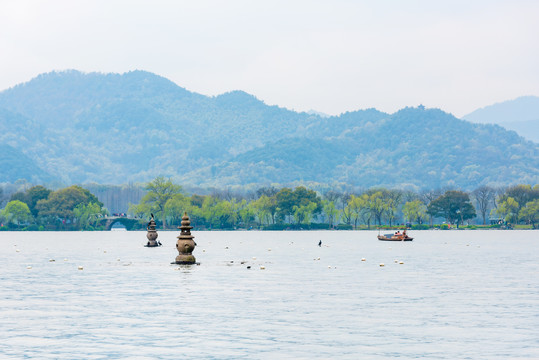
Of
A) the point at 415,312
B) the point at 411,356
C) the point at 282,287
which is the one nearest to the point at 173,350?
the point at 411,356

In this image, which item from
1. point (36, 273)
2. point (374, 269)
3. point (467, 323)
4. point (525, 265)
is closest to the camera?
point (467, 323)

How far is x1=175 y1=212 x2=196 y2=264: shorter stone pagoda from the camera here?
256 feet

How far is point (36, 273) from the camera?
262 ft

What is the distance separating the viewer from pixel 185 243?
8256 centimetres

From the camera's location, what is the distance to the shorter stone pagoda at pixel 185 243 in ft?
256

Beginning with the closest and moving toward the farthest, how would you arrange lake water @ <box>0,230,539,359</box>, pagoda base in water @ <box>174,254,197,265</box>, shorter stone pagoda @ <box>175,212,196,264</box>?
lake water @ <box>0,230,539,359</box> < shorter stone pagoda @ <box>175,212,196,264</box> < pagoda base in water @ <box>174,254,197,265</box>

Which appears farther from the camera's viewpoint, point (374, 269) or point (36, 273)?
point (374, 269)

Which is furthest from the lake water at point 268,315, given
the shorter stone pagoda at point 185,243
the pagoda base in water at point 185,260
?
the pagoda base in water at point 185,260

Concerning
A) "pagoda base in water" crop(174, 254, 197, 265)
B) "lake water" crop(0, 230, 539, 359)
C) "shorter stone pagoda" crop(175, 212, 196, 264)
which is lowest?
"lake water" crop(0, 230, 539, 359)

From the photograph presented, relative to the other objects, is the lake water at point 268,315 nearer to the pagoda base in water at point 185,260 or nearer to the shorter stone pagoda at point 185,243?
the shorter stone pagoda at point 185,243

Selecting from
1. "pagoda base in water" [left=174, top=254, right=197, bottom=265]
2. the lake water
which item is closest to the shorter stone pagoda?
"pagoda base in water" [left=174, top=254, right=197, bottom=265]

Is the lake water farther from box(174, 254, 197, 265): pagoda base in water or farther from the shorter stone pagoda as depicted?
box(174, 254, 197, 265): pagoda base in water

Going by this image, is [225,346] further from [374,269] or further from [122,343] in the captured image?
[374,269]

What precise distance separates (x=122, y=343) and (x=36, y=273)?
4591 centimetres
